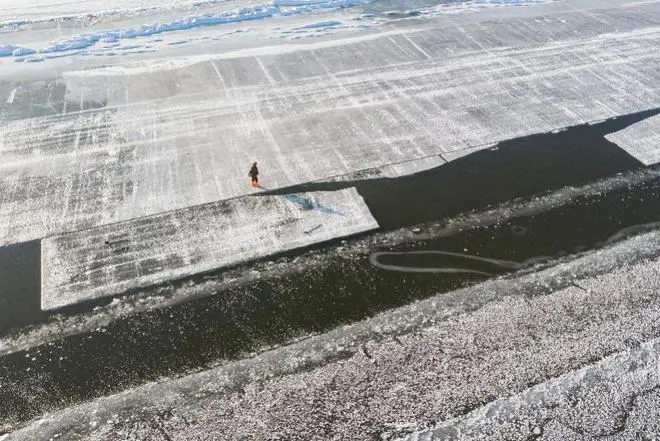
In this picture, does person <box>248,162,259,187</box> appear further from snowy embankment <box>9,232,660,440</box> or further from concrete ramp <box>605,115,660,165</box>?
concrete ramp <box>605,115,660,165</box>

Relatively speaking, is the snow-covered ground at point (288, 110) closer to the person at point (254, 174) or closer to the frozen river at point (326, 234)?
the frozen river at point (326, 234)

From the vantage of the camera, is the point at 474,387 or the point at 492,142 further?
the point at 492,142

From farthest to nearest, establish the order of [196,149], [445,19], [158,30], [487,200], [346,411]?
[445,19] → [158,30] → [196,149] → [487,200] → [346,411]

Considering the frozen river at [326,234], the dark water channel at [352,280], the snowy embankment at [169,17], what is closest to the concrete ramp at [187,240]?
the frozen river at [326,234]

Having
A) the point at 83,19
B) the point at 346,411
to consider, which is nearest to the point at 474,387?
the point at 346,411

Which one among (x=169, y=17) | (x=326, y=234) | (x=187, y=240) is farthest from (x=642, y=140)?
(x=169, y=17)

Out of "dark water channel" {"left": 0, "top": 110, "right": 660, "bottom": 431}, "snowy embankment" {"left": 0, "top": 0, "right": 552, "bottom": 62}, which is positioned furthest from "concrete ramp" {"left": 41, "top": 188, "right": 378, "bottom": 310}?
"snowy embankment" {"left": 0, "top": 0, "right": 552, "bottom": 62}

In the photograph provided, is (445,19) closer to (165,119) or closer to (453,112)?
(453,112)
